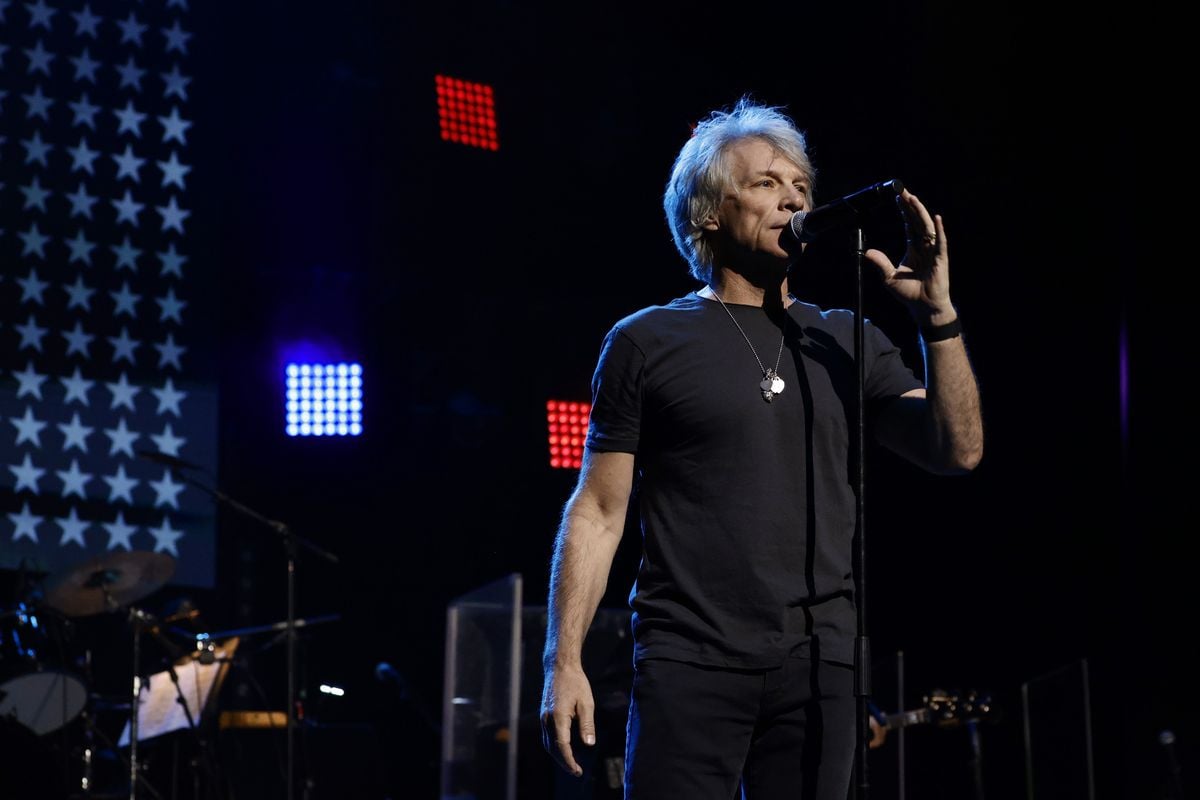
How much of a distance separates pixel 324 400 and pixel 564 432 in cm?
136

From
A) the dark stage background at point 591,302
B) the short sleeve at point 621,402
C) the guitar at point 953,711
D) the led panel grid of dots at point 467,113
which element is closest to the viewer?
the short sleeve at point 621,402

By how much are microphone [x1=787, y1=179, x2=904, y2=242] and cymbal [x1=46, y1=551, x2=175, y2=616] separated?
449cm

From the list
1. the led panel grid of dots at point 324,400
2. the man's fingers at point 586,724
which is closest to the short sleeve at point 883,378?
the man's fingers at point 586,724

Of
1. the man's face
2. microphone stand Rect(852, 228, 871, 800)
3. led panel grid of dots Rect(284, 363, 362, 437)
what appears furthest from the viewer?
led panel grid of dots Rect(284, 363, 362, 437)

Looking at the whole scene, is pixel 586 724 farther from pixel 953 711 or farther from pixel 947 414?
pixel 953 711

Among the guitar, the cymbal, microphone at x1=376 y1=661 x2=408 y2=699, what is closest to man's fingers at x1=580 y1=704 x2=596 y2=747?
the guitar

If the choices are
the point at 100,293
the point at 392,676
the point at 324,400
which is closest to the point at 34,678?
the point at 392,676

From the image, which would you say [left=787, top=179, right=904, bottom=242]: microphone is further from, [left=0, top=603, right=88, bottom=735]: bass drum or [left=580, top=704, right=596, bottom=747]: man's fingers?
[left=0, top=603, right=88, bottom=735]: bass drum

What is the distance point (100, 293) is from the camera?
22.0 ft

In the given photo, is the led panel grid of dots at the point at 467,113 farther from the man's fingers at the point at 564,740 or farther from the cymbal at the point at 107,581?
the man's fingers at the point at 564,740

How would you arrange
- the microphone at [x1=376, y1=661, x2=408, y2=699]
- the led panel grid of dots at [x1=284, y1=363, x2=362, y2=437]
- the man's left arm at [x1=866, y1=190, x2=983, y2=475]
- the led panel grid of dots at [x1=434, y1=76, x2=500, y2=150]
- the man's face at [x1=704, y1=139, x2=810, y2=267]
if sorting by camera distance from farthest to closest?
1. the led panel grid of dots at [x1=434, y1=76, x2=500, y2=150]
2. the led panel grid of dots at [x1=284, y1=363, x2=362, y2=437]
3. the microphone at [x1=376, y1=661, x2=408, y2=699]
4. the man's face at [x1=704, y1=139, x2=810, y2=267]
5. the man's left arm at [x1=866, y1=190, x2=983, y2=475]

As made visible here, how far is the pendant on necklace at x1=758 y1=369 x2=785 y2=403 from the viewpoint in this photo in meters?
2.14

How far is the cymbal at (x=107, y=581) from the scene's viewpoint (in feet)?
19.1

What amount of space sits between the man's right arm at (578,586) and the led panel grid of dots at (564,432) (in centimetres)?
529
